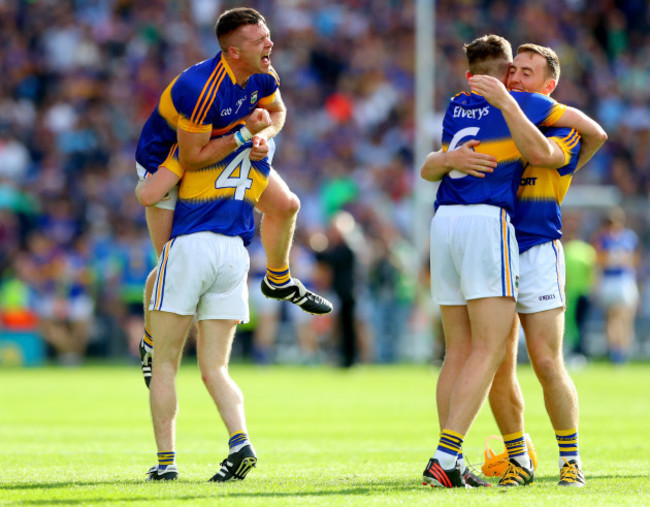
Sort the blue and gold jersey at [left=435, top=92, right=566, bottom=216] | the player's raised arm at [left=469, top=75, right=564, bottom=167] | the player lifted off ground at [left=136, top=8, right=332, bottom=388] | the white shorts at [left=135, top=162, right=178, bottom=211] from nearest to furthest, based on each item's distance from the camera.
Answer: the player's raised arm at [left=469, top=75, right=564, bottom=167] < the blue and gold jersey at [left=435, top=92, right=566, bottom=216] < the player lifted off ground at [left=136, top=8, right=332, bottom=388] < the white shorts at [left=135, top=162, right=178, bottom=211]

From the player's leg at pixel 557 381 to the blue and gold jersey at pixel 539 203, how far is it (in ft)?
1.46

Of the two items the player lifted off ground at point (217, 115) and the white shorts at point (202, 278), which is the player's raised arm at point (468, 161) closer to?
the player lifted off ground at point (217, 115)

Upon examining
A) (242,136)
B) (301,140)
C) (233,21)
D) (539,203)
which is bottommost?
(539,203)

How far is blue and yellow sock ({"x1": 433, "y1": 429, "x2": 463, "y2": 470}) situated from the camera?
21.8ft

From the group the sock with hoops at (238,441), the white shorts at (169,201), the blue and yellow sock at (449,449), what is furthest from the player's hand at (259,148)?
the blue and yellow sock at (449,449)

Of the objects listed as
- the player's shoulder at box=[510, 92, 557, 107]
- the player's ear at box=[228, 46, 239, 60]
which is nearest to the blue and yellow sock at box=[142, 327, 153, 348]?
the player's ear at box=[228, 46, 239, 60]

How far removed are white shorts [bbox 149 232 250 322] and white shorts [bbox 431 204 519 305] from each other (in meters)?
1.22

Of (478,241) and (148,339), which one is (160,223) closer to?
(148,339)

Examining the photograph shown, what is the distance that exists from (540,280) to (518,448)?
1.03 metres

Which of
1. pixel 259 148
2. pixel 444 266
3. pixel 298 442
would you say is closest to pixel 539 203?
pixel 444 266

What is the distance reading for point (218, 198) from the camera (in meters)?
7.24

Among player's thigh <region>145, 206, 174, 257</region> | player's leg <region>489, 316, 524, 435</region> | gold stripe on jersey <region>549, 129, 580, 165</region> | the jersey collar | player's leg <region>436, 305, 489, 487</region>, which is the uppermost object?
the jersey collar

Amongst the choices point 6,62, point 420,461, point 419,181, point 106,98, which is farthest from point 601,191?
point 420,461

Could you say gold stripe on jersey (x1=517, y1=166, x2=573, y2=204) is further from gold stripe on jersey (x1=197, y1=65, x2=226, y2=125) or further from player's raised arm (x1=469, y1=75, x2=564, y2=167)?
gold stripe on jersey (x1=197, y1=65, x2=226, y2=125)
